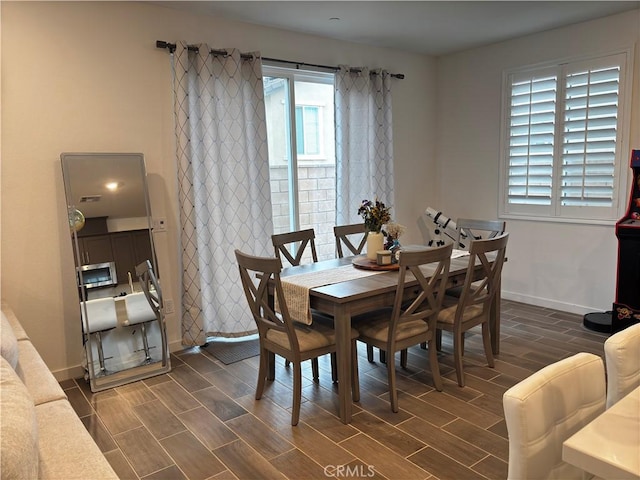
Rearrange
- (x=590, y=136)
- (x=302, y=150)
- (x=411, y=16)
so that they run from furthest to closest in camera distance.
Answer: (x=302, y=150)
(x=590, y=136)
(x=411, y=16)

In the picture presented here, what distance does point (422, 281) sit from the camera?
109 inches

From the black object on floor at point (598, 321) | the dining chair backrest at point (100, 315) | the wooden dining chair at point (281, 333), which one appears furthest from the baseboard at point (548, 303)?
the dining chair backrest at point (100, 315)

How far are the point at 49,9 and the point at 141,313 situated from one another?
2183mm

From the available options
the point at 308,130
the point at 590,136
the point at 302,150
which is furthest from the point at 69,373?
the point at 590,136

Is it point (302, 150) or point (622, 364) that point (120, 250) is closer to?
point (302, 150)

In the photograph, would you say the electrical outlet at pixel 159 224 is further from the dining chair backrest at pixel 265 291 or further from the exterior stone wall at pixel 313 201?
the dining chair backrest at pixel 265 291

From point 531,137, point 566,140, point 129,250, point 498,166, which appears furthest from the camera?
point 498,166

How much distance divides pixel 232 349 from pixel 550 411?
9.92ft

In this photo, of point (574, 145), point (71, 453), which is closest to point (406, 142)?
point (574, 145)

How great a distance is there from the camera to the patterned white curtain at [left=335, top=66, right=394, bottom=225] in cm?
468

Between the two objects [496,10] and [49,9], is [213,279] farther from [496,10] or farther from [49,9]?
[496,10]

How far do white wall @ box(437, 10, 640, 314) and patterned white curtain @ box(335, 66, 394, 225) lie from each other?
3.07 feet

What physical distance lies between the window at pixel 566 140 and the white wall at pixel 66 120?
2.89m

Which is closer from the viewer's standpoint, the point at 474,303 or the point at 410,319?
the point at 410,319
